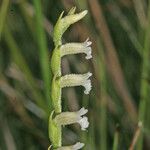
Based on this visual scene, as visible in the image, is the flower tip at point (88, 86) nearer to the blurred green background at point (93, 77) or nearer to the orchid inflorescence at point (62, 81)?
the orchid inflorescence at point (62, 81)

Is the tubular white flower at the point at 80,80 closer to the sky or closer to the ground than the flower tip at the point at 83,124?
closer to the sky

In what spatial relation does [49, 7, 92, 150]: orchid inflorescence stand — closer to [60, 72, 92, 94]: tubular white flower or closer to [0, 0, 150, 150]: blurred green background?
[60, 72, 92, 94]: tubular white flower

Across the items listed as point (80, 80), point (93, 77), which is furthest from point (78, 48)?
point (93, 77)

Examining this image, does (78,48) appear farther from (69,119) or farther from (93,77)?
(93,77)

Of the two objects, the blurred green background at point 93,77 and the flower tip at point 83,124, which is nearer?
the flower tip at point 83,124

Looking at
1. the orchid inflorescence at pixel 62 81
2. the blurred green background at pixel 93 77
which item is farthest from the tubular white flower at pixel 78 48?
the blurred green background at pixel 93 77

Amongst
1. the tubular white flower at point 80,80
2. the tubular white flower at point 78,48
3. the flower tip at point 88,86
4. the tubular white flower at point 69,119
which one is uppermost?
the tubular white flower at point 78,48

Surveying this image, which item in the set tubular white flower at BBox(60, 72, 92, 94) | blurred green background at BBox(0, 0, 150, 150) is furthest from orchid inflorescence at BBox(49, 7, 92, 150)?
blurred green background at BBox(0, 0, 150, 150)

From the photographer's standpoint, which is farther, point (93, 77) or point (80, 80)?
point (93, 77)
